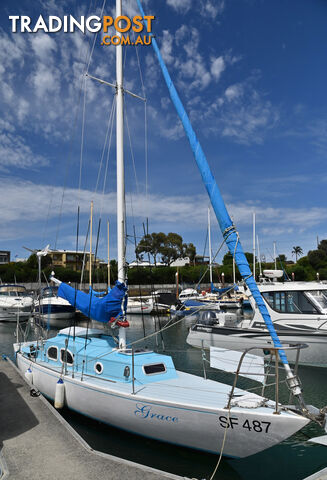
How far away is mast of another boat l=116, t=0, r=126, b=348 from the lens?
8930 mm

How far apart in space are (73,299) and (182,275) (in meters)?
54.7

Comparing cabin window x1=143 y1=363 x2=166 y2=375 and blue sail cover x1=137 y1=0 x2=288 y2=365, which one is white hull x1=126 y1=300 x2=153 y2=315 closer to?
cabin window x1=143 y1=363 x2=166 y2=375

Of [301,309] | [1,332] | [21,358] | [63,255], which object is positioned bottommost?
[1,332]

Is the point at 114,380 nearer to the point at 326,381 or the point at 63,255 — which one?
the point at 326,381

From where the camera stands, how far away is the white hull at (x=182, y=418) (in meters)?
5.76

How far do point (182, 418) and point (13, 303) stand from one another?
30.8 m

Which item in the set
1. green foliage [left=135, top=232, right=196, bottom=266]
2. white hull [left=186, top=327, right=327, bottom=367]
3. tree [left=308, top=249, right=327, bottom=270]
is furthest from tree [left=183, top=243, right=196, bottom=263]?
white hull [left=186, top=327, right=327, bottom=367]

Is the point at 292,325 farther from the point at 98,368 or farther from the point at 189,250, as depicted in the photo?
the point at 189,250

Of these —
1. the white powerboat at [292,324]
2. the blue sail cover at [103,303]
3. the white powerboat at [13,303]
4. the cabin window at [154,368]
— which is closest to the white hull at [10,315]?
the white powerboat at [13,303]

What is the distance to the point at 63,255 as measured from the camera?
9981cm

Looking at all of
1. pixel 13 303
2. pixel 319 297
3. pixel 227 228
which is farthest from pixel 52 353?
pixel 13 303

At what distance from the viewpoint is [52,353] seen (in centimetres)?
1010

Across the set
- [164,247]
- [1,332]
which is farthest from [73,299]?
[164,247]

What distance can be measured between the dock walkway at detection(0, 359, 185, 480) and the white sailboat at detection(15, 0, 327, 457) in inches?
39.4
